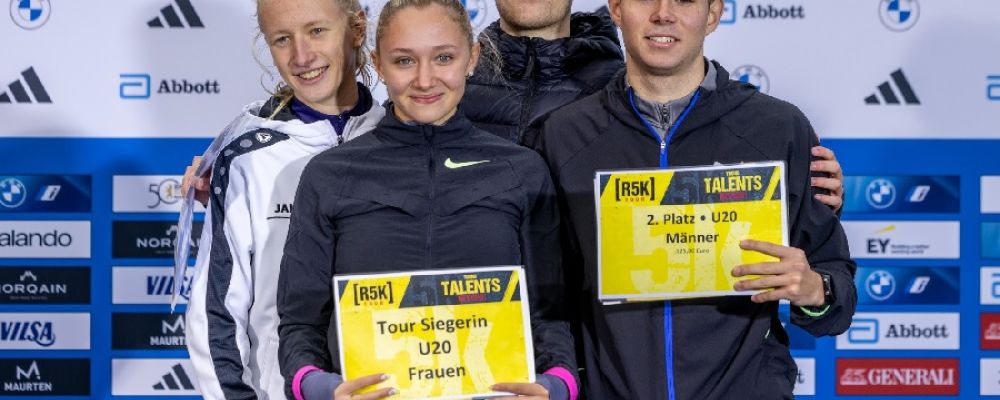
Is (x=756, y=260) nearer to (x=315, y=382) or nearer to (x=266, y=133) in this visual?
(x=315, y=382)

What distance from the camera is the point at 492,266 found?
1532mm

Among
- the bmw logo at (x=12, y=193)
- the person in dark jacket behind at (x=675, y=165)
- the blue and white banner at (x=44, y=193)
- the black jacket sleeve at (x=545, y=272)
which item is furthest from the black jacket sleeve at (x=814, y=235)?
the bmw logo at (x=12, y=193)

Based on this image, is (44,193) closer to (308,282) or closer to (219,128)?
(219,128)

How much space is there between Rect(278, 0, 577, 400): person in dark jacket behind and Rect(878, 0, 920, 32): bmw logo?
179cm

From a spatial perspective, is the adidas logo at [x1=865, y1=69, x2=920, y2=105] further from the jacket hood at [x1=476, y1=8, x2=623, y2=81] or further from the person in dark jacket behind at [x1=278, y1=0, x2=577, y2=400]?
the person in dark jacket behind at [x1=278, y1=0, x2=577, y2=400]

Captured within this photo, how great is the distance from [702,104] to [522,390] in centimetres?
54

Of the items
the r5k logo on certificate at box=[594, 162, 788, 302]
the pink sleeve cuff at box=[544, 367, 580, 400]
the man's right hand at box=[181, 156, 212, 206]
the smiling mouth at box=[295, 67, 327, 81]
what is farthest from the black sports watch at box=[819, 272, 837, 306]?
the man's right hand at box=[181, 156, 212, 206]

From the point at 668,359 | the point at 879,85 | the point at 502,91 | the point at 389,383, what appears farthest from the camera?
the point at 879,85

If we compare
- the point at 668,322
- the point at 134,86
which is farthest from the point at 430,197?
the point at 134,86

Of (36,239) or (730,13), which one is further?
(36,239)

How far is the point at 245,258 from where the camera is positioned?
187cm

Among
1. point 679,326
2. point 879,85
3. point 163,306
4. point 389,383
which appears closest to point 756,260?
point 679,326

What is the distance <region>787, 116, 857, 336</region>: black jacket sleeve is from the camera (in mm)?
1698

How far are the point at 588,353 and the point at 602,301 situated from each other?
163mm
